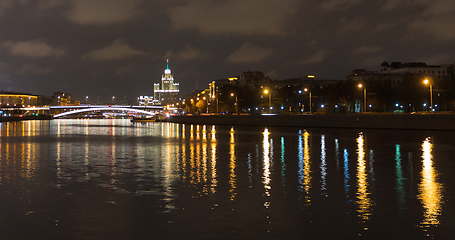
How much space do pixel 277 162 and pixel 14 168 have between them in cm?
878

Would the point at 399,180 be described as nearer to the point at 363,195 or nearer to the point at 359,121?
the point at 363,195

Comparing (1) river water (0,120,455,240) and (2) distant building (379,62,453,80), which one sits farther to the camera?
(2) distant building (379,62,453,80)

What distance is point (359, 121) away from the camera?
55.4 m

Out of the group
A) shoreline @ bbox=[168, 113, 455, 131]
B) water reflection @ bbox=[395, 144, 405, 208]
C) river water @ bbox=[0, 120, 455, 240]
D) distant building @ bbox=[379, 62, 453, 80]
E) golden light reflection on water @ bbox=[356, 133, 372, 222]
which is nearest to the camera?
river water @ bbox=[0, 120, 455, 240]

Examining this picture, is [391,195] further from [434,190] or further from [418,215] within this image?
[418,215]

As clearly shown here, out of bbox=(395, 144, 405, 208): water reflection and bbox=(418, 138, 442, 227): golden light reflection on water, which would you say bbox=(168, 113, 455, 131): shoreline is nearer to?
bbox=(395, 144, 405, 208): water reflection

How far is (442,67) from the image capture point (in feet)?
493

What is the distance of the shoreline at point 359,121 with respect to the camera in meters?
46.5

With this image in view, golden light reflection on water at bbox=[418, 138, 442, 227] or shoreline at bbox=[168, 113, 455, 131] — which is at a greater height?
shoreline at bbox=[168, 113, 455, 131]

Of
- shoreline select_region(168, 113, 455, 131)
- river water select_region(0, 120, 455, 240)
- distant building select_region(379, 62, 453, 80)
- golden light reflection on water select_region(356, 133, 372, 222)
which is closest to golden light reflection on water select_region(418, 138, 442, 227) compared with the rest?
river water select_region(0, 120, 455, 240)

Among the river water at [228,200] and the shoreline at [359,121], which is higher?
the shoreline at [359,121]

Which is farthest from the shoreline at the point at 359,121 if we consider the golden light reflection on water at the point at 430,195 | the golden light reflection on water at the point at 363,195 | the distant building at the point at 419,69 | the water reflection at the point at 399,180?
the distant building at the point at 419,69

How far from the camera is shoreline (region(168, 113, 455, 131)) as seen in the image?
46456 mm

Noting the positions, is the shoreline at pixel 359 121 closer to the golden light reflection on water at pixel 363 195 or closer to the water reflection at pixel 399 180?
the water reflection at pixel 399 180
